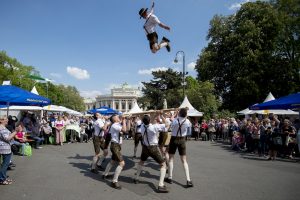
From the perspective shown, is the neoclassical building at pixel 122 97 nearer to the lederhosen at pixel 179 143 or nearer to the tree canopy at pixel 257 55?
the tree canopy at pixel 257 55

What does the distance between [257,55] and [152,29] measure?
27.5m

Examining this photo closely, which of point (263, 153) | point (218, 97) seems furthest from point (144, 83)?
point (263, 153)

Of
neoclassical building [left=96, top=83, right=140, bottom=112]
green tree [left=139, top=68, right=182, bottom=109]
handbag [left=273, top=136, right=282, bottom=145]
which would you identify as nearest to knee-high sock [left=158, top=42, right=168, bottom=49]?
handbag [left=273, top=136, right=282, bottom=145]

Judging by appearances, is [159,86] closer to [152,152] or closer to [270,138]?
[270,138]

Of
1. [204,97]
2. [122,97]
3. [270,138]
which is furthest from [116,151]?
[122,97]

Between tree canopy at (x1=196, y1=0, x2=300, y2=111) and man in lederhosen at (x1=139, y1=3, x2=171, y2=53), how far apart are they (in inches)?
1005

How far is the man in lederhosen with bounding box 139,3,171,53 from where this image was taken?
28.0ft

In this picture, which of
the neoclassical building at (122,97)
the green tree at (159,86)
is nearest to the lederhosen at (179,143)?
the green tree at (159,86)

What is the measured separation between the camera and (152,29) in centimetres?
877

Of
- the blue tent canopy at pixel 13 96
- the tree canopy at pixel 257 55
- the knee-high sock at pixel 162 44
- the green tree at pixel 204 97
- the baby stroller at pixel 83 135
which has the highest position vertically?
the tree canopy at pixel 257 55

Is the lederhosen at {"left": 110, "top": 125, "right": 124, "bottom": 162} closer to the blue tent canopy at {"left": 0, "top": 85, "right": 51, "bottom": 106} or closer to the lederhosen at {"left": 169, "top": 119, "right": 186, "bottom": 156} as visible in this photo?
the lederhosen at {"left": 169, "top": 119, "right": 186, "bottom": 156}

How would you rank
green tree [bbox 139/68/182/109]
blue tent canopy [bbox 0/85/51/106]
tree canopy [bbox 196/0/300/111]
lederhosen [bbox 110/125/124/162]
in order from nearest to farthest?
lederhosen [bbox 110/125/124/162] → blue tent canopy [bbox 0/85/51/106] → tree canopy [bbox 196/0/300/111] → green tree [bbox 139/68/182/109]

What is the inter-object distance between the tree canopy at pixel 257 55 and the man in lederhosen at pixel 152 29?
25533 mm

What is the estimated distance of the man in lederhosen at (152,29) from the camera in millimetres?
8539
